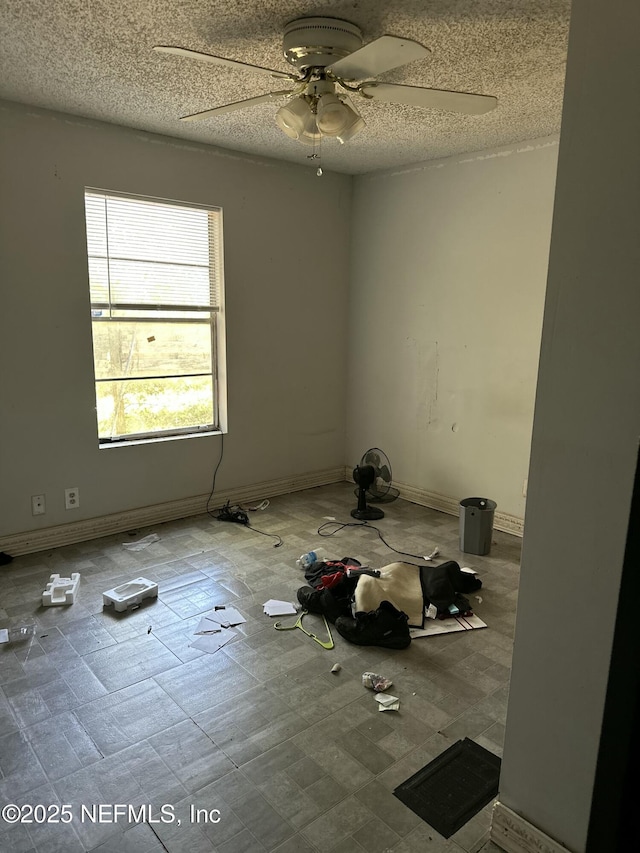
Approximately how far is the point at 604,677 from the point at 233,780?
1.24m

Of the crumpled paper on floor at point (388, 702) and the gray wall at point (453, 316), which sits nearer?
the crumpled paper on floor at point (388, 702)

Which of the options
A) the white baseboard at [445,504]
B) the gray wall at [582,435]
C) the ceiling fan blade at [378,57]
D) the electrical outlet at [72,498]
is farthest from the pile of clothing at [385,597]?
the ceiling fan blade at [378,57]

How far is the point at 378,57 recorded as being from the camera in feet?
6.34

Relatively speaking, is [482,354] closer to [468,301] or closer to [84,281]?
[468,301]

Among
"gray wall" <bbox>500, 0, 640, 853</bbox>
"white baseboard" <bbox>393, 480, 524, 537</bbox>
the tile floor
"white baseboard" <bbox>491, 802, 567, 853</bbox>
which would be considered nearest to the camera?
"gray wall" <bbox>500, 0, 640, 853</bbox>

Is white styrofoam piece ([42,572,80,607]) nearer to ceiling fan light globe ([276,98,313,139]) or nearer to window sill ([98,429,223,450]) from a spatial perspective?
window sill ([98,429,223,450])

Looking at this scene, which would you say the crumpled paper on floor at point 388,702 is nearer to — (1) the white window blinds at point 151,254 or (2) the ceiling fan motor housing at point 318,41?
(2) the ceiling fan motor housing at point 318,41

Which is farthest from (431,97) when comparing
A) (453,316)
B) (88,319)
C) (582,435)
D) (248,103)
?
(88,319)

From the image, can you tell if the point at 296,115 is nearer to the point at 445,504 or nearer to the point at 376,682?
the point at 376,682

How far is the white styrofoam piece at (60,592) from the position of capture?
2.98 metres

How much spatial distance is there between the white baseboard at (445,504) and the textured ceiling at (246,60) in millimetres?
2616

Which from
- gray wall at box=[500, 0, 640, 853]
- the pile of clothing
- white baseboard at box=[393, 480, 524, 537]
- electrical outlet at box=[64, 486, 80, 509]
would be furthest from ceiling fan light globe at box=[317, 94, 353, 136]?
white baseboard at box=[393, 480, 524, 537]

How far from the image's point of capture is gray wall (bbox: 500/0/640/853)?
1.25 meters

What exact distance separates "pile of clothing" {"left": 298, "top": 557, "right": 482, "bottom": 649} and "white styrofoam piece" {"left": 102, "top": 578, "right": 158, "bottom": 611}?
32.2 inches
